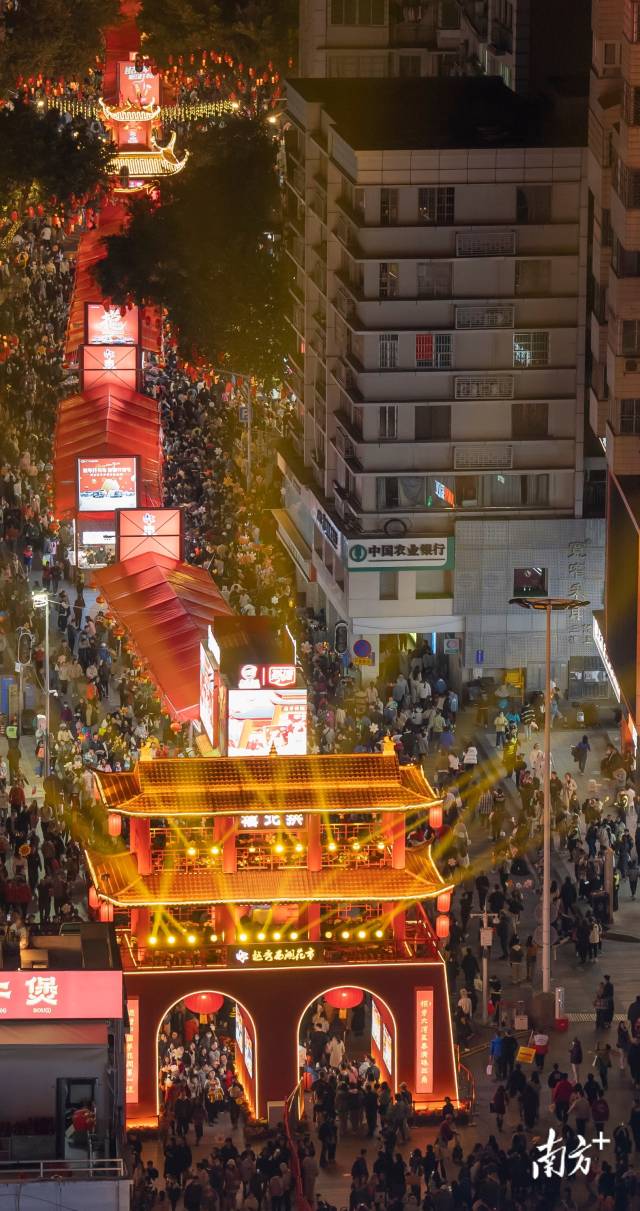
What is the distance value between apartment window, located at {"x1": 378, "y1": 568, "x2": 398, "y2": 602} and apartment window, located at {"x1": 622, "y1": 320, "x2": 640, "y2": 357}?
1397 centimetres

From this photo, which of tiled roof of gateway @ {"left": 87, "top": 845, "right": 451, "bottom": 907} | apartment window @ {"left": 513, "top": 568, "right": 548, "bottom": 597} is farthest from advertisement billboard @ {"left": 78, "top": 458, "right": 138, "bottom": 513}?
tiled roof of gateway @ {"left": 87, "top": 845, "right": 451, "bottom": 907}

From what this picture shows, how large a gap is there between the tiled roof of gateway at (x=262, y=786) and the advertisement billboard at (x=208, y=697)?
9.73m

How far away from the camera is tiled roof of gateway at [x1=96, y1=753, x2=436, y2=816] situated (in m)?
63.2

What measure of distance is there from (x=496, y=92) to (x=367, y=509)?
17.9 metres

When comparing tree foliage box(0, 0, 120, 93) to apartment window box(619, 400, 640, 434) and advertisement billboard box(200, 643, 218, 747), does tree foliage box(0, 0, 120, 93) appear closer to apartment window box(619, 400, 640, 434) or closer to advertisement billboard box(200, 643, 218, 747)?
apartment window box(619, 400, 640, 434)

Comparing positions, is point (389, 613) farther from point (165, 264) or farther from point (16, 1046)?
point (16, 1046)

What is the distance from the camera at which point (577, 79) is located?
323 feet

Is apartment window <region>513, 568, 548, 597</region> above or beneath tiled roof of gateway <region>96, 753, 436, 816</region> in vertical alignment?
above

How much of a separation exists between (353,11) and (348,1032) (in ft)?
222

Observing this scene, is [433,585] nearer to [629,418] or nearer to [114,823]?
[629,418]

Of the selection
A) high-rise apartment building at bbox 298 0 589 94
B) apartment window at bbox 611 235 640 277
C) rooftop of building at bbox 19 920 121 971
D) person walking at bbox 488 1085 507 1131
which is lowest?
person walking at bbox 488 1085 507 1131

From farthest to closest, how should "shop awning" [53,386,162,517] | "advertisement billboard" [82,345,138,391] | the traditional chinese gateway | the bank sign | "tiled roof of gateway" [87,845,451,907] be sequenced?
"advertisement billboard" [82,345,138,391], "shop awning" [53,386,162,517], the bank sign, "tiled roof of gateway" [87,845,451,907], the traditional chinese gateway

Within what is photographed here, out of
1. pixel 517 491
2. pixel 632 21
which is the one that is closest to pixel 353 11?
pixel 517 491

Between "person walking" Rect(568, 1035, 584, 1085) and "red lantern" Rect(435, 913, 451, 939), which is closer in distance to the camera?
"person walking" Rect(568, 1035, 584, 1085)
